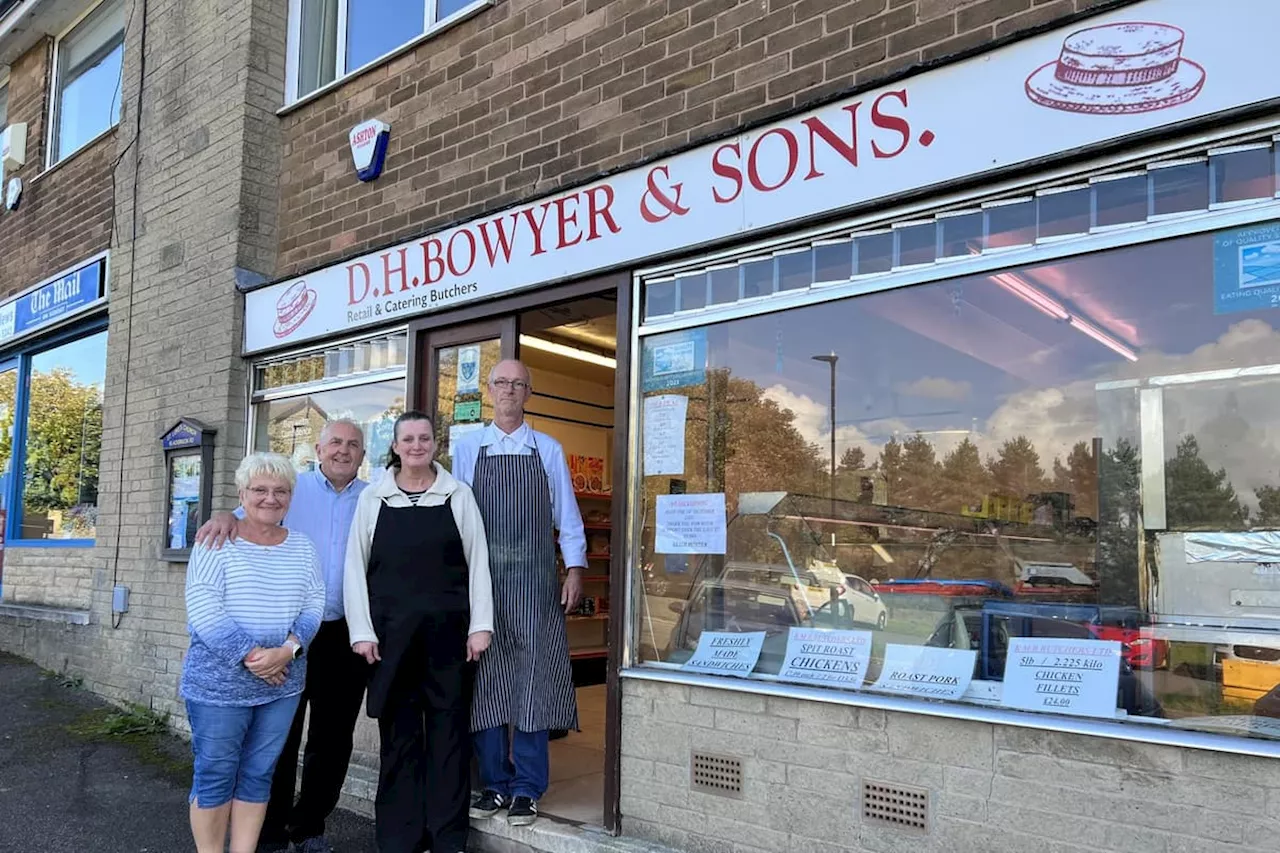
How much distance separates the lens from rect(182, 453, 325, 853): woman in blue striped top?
344 centimetres

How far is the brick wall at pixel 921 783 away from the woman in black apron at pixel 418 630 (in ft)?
2.29

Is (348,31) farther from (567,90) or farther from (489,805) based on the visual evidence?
(489,805)

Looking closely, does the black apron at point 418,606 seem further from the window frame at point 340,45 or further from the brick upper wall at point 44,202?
the brick upper wall at point 44,202

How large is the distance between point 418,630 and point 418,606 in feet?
0.30

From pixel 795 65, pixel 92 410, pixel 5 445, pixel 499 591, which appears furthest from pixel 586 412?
pixel 5 445

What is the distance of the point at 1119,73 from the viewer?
3010 millimetres

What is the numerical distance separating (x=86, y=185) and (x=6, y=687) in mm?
4125

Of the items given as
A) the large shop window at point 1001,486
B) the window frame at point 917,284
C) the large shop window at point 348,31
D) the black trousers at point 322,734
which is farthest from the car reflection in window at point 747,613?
the large shop window at point 348,31

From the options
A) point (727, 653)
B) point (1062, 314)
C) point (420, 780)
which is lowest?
point (420, 780)

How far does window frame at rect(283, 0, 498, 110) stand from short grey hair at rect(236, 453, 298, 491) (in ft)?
9.54

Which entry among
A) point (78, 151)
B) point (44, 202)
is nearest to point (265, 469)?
point (78, 151)

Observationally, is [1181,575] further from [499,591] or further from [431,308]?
[431,308]

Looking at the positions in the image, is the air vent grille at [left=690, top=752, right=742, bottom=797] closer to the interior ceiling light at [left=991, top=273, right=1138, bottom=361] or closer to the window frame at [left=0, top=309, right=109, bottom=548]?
the interior ceiling light at [left=991, top=273, right=1138, bottom=361]

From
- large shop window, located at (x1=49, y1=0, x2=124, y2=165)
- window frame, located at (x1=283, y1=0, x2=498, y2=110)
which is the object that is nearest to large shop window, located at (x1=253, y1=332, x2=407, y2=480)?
window frame, located at (x1=283, y1=0, x2=498, y2=110)
